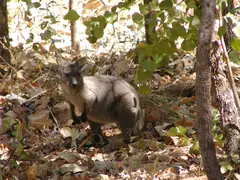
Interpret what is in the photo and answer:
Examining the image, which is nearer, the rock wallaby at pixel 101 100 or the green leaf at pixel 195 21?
the green leaf at pixel 195 21

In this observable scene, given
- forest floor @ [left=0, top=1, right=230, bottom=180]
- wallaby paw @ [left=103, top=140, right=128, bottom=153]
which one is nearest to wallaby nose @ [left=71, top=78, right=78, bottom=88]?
forest floor @ [left=0, top=1, right=230, bottom=180]

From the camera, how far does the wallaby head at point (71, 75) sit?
6.05m

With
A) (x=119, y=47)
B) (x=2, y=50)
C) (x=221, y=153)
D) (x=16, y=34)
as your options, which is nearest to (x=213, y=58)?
(x=221, y=153)

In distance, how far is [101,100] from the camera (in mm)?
6289

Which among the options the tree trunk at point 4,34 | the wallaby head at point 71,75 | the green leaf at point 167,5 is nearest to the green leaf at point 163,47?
the green leaf at point 167,5

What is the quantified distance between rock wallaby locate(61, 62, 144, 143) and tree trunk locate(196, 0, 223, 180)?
2478 mm

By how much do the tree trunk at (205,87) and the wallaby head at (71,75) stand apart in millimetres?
2784

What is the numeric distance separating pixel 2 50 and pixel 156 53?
13.8 ft

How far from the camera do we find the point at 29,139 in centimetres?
586

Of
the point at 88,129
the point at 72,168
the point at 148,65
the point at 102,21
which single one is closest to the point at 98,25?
the point at 102,21

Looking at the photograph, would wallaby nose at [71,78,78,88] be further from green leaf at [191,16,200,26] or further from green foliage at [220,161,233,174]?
green leaf at [191,16,200,26]

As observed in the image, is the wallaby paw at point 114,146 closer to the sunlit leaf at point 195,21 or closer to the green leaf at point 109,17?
the green leaf at point 109,17

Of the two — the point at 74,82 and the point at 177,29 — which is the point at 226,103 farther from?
the point at 74,82

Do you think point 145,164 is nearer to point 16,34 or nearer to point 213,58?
point 213,58
